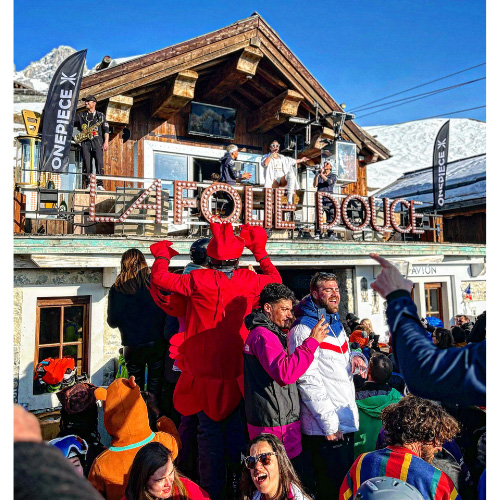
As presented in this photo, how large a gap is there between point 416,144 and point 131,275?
260 feet

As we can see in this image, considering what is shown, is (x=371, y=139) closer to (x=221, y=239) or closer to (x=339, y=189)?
(x=339, y=189)

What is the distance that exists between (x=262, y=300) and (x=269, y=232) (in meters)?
5.52

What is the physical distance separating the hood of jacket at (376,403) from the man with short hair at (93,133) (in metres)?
6.50

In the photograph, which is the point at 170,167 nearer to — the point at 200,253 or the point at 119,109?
the point at 119,109

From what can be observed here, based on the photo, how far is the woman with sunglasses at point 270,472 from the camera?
90.0 inches

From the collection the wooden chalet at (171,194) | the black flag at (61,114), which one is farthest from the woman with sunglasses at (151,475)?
the black flag at (61,114)

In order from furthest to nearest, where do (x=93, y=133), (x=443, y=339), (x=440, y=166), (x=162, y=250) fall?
(x=440, y=166), (x=93, y=133), (x=443, y=339), (x=162, y=250)

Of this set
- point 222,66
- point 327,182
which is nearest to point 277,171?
point 327,182

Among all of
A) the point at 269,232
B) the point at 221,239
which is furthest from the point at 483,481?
the point at 269,232

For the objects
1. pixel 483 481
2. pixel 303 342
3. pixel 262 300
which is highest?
pixel 262 300

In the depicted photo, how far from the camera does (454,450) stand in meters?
2.87

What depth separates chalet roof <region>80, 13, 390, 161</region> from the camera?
845 centimetres

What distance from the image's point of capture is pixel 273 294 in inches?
123
